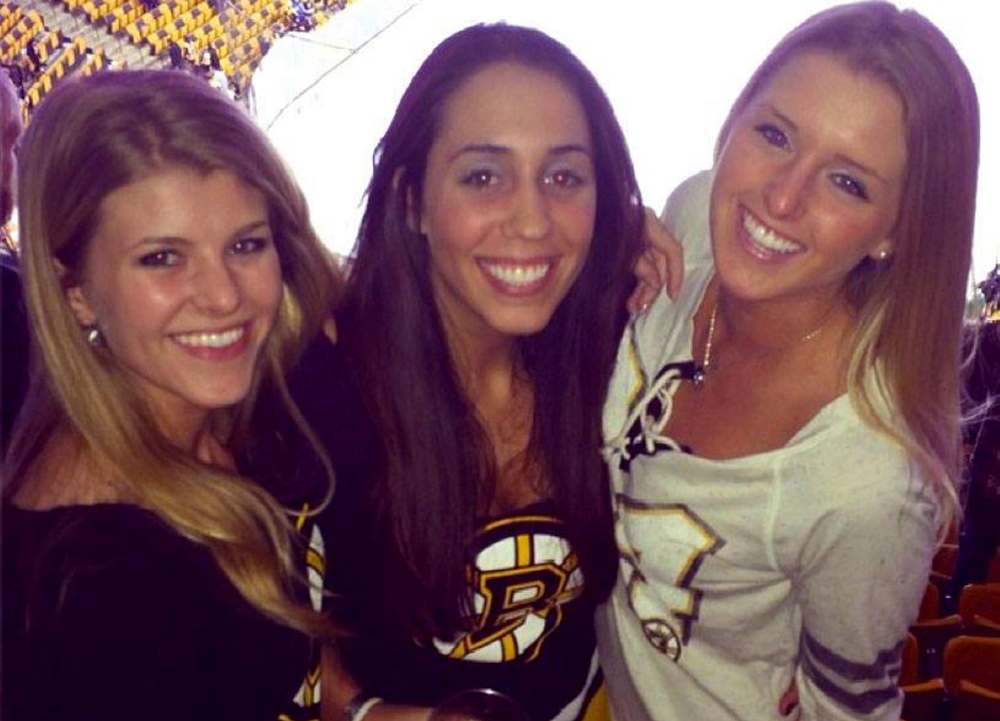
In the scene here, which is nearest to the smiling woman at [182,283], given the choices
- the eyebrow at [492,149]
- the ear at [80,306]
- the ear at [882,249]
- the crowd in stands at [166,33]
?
the ear at [80,306]

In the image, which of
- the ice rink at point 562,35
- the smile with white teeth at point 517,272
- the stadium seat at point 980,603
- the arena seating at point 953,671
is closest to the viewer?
the smile with white teeth at point 517,272

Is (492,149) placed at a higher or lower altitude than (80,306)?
higher

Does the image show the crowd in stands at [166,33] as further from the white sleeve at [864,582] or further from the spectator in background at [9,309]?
the white sleeve at [864,582]

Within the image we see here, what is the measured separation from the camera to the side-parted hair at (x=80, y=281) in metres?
1.13

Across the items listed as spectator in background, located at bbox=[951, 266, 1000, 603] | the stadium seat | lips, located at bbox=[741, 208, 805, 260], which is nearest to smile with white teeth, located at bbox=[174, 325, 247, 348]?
lips, located at bbox=[741, 208, 805, 260]

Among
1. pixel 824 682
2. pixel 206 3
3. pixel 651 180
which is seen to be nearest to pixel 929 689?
pixel 824 682

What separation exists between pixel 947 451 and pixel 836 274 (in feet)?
0.91

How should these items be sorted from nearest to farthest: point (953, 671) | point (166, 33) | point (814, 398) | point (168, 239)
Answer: point (168, 239) < point (814, 398) < point (953, 671) < point (166, 33)

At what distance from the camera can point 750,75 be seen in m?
1.39

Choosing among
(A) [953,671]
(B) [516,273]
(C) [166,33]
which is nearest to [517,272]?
(B) [516,273]

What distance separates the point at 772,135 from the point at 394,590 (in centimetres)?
85

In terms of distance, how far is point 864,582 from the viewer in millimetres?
1169

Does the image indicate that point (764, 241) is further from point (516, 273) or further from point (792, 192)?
point (516, 273)

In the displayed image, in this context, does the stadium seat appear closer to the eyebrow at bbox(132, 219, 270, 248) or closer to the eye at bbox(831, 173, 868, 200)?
the eye at bbox(831, 173, 868, 200)
